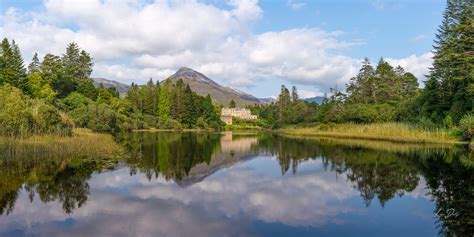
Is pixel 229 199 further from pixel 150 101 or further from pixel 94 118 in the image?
pixel 150 101

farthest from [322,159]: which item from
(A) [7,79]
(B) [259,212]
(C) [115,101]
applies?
(C) [115,101]

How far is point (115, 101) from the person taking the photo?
56188 millimetres

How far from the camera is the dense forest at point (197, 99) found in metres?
21.1

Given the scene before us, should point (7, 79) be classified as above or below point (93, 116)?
above

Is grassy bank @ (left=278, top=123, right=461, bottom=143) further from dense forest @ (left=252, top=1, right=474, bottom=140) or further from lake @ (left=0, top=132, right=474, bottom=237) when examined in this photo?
lake @ (left=0, top=132, right=474, bottom=237)

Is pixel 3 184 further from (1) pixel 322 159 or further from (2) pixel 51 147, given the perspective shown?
(1) pixel 322 159

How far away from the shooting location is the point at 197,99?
263ft

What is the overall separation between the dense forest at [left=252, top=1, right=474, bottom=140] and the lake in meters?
15.9

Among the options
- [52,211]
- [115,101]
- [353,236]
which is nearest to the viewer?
[353,236]

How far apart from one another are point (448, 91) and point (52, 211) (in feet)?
117

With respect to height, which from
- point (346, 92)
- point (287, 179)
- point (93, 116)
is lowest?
point (287, 179)

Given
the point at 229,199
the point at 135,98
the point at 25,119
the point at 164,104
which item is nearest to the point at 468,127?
the point at 229,199

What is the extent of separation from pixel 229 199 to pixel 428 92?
3271 cm

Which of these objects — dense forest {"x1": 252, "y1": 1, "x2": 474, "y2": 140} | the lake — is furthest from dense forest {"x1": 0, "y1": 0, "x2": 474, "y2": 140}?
the lake
